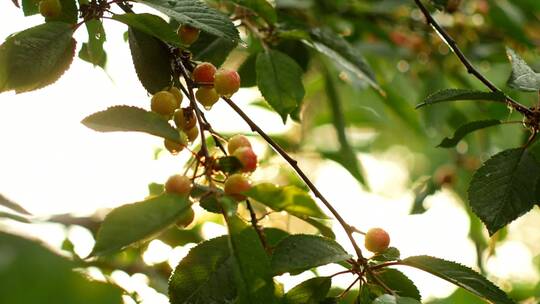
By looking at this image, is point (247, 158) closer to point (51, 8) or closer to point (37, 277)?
point (51, 8)

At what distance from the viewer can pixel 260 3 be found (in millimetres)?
1207

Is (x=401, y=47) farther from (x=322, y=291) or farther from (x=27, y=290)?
(x=27, y=290)

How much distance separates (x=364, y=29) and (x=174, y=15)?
142 cm

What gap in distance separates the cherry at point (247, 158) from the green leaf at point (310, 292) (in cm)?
15

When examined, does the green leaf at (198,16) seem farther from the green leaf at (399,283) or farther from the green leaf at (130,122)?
the green leaf at (399,283)

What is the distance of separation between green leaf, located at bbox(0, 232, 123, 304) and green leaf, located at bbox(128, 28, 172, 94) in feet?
1.67

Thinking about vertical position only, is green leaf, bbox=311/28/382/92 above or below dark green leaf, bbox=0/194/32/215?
above

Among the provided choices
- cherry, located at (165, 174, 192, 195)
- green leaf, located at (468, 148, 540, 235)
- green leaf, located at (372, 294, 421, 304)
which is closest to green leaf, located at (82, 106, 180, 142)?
cherry, located at (165, 174, 192, 195)

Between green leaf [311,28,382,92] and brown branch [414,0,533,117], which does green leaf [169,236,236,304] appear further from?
green leaf [311,28,382,92]

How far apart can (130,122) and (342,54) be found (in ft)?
2.00

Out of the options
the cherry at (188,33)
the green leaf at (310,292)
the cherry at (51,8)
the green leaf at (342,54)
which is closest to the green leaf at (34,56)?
the cherry at (51,8)

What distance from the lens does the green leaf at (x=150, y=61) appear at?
0.98 meters

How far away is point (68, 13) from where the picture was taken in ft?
3.22

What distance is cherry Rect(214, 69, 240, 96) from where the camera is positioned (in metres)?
0.95
